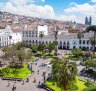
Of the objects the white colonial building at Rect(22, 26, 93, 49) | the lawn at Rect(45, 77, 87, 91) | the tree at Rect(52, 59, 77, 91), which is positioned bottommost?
the lawn at Rect(45, 77, 87, 91)

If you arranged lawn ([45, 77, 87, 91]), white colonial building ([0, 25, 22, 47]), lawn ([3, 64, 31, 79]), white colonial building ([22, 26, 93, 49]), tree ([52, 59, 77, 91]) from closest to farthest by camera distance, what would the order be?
tree ([52, 59, 77, 91]) < lawn ([45, 77, 87, 91]) < lawn ([3, 64, 31, 79]) < white colonial building ([22, 26, 93, 49]) < white colonial building ([0, 25, 22, 47])

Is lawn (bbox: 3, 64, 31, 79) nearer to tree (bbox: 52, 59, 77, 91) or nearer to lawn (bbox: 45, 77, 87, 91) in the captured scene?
lawn (bbox: 45, 77, 87, 91)

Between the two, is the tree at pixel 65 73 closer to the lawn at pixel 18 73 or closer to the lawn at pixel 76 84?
the lawn at pixel 76 84

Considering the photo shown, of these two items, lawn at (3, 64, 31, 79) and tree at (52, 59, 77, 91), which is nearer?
tree at (52, 59, 77, 91)

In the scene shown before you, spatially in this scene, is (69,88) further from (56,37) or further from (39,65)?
(56,37)

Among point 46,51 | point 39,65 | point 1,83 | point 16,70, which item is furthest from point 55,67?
point 46,51

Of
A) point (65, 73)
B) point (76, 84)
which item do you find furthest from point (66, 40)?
point (65, 73)

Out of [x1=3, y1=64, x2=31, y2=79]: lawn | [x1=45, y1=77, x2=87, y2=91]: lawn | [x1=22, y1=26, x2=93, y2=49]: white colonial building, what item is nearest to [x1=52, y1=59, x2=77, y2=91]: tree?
[x1=45, y1=77, x2=87, y2=91]: lawn

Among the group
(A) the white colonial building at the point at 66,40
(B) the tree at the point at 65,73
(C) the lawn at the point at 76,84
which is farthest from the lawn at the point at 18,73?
(A) the white colonial building at the point at 66,40

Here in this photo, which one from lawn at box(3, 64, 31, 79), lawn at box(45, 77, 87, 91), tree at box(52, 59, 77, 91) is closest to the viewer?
tree at box(52, 59, 77, 91)
